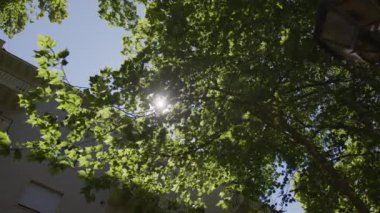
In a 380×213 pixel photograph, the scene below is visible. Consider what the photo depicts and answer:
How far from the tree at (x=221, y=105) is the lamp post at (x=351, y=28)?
18.3 ft

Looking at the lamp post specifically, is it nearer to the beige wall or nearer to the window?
the beige wall

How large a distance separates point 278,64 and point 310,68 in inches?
64.6

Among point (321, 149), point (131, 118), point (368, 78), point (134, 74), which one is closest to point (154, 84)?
point (134, 74)

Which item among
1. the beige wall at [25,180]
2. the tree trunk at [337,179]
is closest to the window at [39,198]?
the beige wall at [25,180]

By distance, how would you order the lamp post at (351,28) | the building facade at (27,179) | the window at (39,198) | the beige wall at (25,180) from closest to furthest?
the lamp post at (351,28) < the beige wall at (25,180) < the building facade at (27,179) < the window at (39,198)

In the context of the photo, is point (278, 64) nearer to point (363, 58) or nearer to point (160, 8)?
point (160, 8)

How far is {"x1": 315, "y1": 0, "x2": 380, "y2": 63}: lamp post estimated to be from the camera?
292 cm

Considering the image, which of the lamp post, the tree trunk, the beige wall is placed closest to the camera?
the lamp post

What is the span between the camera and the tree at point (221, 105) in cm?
951

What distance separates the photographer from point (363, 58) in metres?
3.24

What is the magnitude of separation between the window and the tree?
6771mm

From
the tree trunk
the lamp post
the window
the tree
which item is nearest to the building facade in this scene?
the window

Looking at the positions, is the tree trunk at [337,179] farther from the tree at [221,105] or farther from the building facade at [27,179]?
the building facade at [27,179]

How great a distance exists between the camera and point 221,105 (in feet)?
36.5
